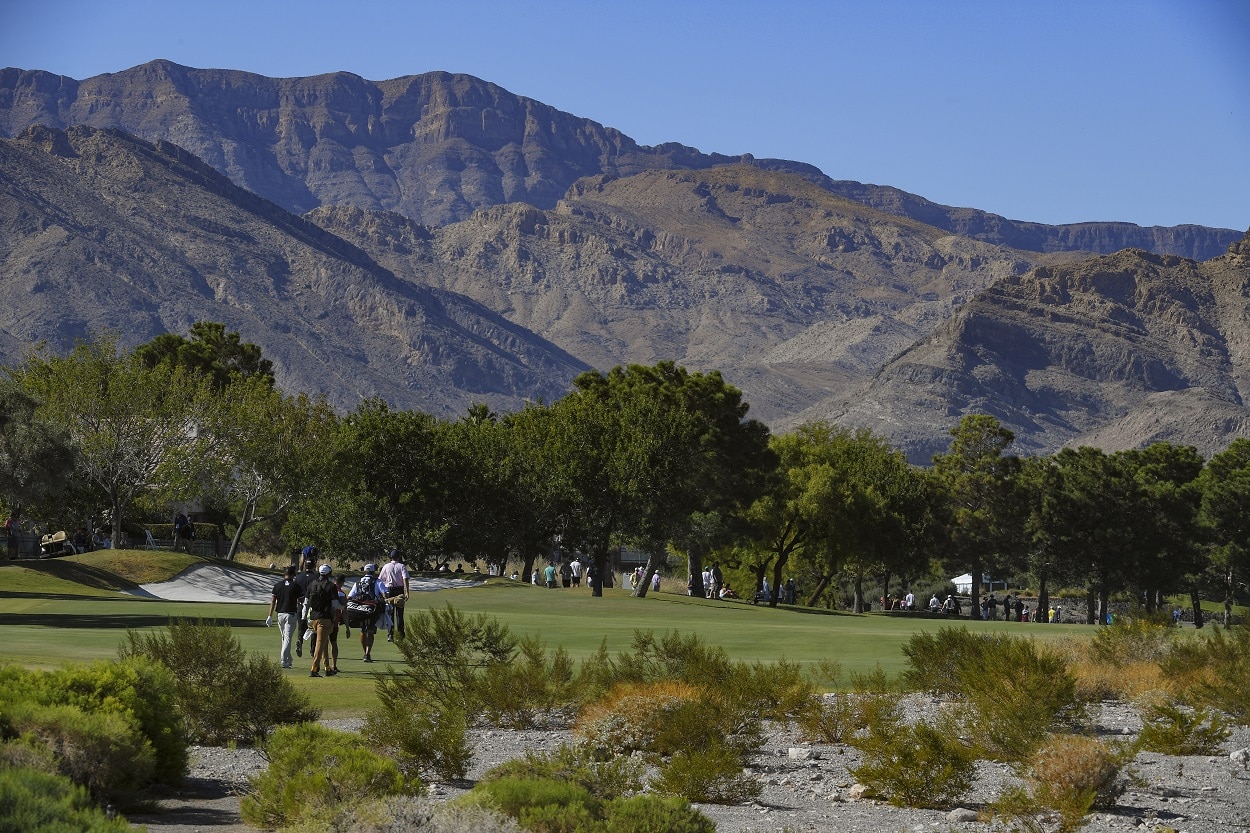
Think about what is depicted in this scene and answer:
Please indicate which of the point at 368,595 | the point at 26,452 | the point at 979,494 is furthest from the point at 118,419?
the point at 979,494

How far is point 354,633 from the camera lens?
34.6 meters

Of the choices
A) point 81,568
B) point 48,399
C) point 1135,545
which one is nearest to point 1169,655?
point 81,568

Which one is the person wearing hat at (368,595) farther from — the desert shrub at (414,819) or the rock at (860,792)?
the desert shrub at (414,819)

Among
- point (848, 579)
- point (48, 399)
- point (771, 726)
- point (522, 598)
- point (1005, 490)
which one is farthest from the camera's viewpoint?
point (848, 579)

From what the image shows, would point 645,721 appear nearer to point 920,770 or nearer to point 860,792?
point 860,792

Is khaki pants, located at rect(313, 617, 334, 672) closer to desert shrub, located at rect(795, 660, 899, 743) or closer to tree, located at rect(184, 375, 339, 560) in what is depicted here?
desert shrub, located at rect(795, 660, 899, 743)

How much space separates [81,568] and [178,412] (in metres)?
14.7

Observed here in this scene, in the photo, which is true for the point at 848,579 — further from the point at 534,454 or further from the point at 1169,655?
the point at 1169,655

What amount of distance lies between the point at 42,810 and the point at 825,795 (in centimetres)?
788

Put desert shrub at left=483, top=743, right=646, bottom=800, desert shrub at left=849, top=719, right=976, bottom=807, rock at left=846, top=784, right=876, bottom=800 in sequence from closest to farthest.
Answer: desert shrub at left=483, top=743, right=646, bottom=800 < desert shrub at left=849, top=719, right=976, bottom=807 < rock at left=846, top=784, right=876, bottom=800

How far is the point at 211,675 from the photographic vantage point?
16.2 meters

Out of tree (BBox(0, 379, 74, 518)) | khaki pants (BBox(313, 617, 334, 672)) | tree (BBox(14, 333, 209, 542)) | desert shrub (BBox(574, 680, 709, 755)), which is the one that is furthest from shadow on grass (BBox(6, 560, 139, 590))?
desert shrub (BBox(574, 680, 709, 755))

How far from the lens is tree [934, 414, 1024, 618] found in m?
89.6

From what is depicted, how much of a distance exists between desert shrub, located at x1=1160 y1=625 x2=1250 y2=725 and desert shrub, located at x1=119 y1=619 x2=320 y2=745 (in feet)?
39.6
